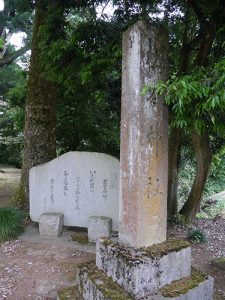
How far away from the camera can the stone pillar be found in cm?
281

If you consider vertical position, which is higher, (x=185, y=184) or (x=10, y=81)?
(x=10, y=81)

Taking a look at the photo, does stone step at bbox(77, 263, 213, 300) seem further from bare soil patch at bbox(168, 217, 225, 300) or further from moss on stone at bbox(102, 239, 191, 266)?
bare soil patch at bbox(168, 217, 225, 300)

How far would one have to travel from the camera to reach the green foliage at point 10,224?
214 inches

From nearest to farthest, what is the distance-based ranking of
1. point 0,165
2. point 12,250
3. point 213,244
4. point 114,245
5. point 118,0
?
point 114,245, point 118,0, point 12,250, point 213,244, point 0,165

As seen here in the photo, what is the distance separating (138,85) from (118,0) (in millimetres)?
2083

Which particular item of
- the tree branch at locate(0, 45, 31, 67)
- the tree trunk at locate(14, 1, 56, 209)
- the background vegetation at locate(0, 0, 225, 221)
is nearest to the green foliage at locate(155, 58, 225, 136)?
the background vegetation at locate(0, 0, 225, 221)

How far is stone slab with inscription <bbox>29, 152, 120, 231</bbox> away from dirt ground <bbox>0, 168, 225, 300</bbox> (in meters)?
0.60

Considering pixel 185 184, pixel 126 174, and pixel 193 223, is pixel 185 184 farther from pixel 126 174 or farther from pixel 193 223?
pixel 126 174

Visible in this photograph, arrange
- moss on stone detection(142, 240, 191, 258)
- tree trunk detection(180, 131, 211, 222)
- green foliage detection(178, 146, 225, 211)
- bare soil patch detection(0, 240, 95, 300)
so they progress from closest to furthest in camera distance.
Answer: moss on stone detection(142, 240, 191, 258) → bare soil patch detection(0, 240, 95, 300) → tree trunk detection(180, 131, 211, 222) → green foliage detection(178, 146, 225, 211)

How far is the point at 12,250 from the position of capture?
5.02m

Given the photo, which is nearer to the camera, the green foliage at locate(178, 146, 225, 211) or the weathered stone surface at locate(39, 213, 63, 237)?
the weathered stone surface at locate(39, 213, 63, 237)

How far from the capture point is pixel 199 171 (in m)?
6.17

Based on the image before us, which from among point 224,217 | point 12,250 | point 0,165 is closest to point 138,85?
point 12,250

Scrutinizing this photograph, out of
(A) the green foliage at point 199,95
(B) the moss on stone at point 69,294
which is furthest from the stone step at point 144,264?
(A) the green foliage at point 199,95
